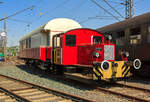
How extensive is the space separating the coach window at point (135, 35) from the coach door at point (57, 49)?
4.24 meters

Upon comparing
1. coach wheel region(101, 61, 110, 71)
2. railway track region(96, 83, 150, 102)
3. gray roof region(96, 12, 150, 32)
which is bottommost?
railway track region(96, 83, 150, 102)

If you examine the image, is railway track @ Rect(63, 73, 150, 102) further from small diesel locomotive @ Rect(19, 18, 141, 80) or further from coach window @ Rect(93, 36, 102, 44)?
coach window @ Rect(93, 36, 102, 44)

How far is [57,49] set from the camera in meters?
9.32

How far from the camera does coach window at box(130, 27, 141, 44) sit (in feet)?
31.1

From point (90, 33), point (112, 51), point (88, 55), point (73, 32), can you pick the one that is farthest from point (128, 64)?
point (73, 32)

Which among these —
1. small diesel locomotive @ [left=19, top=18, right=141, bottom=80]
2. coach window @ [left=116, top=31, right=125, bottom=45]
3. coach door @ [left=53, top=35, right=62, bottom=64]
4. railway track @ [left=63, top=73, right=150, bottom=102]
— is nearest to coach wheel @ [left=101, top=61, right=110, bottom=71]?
small diesel locomotive @ [left=19, top=18, right=141, bottom=80]

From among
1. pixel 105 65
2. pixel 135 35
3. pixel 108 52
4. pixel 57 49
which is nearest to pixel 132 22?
pixel 135 35

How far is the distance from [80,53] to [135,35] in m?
3.55

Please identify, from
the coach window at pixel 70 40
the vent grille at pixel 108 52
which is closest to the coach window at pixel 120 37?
the vent grille at pixel 108 52

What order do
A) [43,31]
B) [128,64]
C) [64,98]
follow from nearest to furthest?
1. [64,98]
2. [128,64]
3. [43,31]

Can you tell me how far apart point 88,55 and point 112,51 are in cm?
112

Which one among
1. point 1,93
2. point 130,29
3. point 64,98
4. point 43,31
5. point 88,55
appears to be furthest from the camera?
point 43,31

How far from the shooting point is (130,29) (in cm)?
1021

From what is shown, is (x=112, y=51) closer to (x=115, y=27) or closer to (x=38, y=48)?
(x=115, y=27)
